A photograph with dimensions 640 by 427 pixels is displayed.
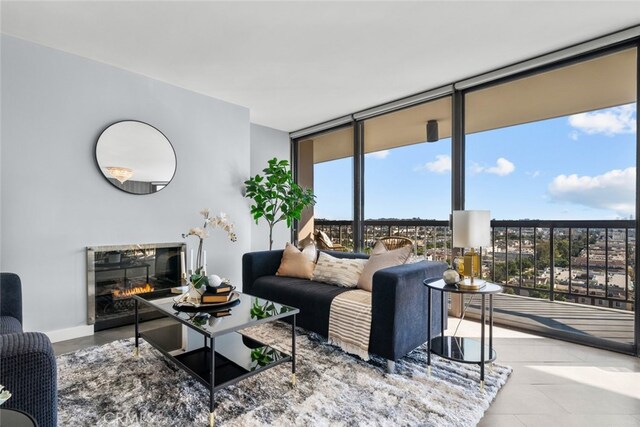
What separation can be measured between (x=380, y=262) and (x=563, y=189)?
1819mm

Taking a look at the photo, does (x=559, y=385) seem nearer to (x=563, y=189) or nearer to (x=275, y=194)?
(x=563, y=189)

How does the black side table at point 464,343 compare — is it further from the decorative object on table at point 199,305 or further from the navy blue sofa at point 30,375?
the navy blue sofa at point 30,375

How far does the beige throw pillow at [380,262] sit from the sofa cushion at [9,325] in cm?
224

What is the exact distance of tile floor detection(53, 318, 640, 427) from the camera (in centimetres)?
164

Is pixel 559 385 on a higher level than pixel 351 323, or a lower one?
lower

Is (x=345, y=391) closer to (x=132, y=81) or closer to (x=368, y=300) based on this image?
(x=368, y=300)

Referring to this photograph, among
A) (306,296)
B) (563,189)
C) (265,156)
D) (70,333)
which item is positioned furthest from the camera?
(265,156)

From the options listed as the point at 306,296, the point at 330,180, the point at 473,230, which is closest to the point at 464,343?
the point at 473,230

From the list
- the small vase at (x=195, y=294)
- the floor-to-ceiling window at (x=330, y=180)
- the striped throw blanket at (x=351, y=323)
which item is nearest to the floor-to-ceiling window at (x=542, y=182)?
the floor-to-ceiling window at (x=330, y=180)

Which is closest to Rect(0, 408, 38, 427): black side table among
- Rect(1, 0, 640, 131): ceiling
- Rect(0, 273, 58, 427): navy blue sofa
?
Rect(0, 273, 58, 427): navy blue sofa

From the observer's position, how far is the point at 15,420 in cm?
85

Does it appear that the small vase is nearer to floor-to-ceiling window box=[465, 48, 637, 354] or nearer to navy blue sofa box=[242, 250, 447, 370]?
navy blue sofa box=[242, 250, 447, 370]

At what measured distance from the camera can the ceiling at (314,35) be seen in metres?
2.13

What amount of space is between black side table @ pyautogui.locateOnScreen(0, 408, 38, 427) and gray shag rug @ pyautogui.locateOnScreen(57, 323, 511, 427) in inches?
33.3
